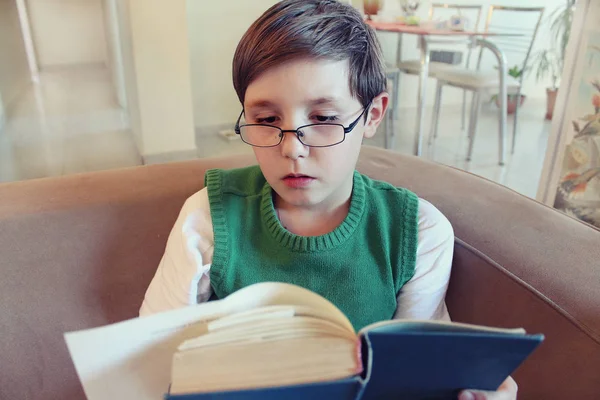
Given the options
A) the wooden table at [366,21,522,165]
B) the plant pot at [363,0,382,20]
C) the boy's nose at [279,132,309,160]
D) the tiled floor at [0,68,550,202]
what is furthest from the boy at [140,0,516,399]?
the plant pot at [363,0,382,20]

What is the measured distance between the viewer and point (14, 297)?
0.84m

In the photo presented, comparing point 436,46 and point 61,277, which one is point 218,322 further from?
point 436,46

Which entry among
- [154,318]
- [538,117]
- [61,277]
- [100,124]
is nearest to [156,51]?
[100,124]

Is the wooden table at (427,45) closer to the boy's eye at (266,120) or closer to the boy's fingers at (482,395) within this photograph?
the boy's eye at (266,120)

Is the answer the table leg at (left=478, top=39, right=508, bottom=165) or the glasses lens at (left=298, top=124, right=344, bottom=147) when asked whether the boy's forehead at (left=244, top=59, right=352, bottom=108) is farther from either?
the table leg at (left=478, top=39, right=508, bottom=165)

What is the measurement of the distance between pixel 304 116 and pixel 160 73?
8.04 feet

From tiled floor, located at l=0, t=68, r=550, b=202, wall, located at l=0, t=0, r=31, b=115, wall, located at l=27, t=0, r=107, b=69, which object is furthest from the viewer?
wall, located at l=27, t=0, r=107, b=69

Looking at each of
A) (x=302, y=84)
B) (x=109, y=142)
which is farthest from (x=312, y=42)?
(x=109, y=142)

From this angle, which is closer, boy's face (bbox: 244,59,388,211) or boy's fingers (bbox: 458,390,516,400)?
boy's fingers (bbox: 458,390,516,400)

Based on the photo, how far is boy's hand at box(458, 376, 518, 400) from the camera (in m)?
0.55

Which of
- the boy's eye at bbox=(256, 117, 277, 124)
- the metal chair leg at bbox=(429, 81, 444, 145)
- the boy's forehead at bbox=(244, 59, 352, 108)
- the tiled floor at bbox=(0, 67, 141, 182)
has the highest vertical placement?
the boy's forehead at bbox=(244, 59, 352, 108)

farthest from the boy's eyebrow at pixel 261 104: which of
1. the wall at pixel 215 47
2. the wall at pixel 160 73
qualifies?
the wall at pixel 215 47

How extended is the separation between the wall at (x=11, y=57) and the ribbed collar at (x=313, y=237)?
13.9ft

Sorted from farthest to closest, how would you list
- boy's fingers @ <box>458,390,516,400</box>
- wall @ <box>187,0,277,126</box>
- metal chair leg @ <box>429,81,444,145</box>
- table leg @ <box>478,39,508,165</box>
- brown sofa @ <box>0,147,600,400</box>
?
1. wall @ <box>187,0,277,126</box>
2. metal chair leg @ <box>429,81,444,145</box>
3. table leg @ <box>478,39,508,165</box>
4. brown sofa @ <box>0,147,600,400</box>
5. boy's fingers @ <box>458,390,516,400</box>
